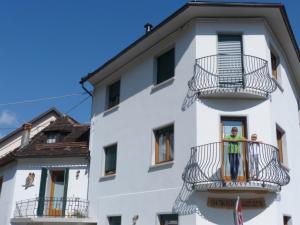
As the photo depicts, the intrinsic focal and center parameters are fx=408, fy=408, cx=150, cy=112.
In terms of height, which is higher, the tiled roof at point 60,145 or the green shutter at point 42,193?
the tiled roof at point 60,145

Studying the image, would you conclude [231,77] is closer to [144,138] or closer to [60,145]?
[144,138]

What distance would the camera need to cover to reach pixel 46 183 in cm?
1858

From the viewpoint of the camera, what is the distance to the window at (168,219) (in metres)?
13.2

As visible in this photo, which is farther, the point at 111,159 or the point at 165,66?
the point at 111,159

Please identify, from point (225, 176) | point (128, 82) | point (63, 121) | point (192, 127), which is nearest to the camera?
point (225, 176)

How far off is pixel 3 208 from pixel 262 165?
1301 cm

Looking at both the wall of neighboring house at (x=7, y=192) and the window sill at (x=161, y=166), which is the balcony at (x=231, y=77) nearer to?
the window sill at (x=161, y=166)

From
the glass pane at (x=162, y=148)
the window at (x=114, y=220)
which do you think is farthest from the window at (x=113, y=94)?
the window at (x=114, y=220)

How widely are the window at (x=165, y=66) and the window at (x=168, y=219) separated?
5067mm

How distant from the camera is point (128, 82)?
57.3 ft

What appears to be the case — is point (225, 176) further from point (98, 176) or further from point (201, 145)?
point (98, 176)

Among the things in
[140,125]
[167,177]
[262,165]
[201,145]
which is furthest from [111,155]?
[262,165]

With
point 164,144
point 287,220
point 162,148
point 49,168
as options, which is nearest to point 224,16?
point 164,144

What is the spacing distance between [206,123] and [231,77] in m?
1.79
